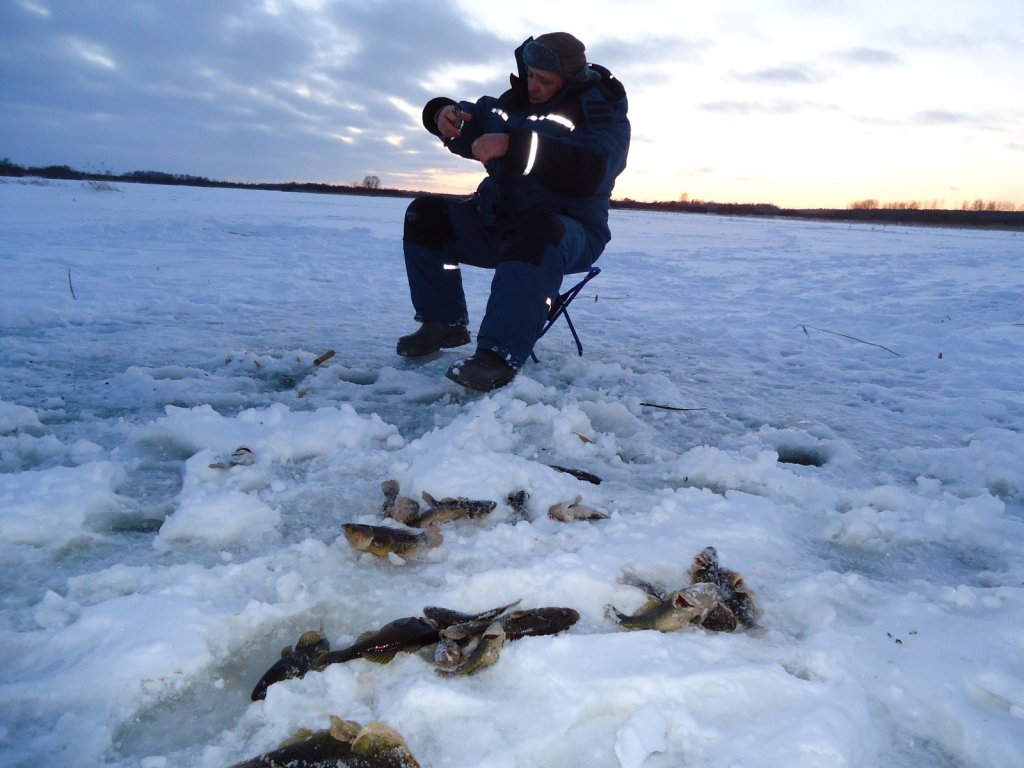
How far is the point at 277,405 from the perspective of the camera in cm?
254

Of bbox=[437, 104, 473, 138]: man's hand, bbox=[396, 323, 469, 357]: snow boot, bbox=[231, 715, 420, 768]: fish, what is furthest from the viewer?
bbox=[396, 323, 469, 357]: snow boot

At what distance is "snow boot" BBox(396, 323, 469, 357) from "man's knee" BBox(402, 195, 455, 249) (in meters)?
0.50

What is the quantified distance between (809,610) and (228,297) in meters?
4.90

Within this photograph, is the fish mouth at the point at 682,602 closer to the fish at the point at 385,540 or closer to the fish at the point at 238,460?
the fish at the point at 385,540

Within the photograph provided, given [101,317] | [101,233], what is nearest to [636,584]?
[101,317]

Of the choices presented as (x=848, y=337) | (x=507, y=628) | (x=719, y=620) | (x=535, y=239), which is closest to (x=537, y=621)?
(x=507, y=628)

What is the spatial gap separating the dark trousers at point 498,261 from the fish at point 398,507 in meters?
1.19

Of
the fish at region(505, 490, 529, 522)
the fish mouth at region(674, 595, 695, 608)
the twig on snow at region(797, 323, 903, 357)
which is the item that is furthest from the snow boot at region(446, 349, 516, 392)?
the twig on snow at region(797, 323, 903, 357)

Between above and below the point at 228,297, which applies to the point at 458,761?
below

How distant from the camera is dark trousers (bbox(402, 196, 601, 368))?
3.02m

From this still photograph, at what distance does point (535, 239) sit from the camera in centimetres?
307

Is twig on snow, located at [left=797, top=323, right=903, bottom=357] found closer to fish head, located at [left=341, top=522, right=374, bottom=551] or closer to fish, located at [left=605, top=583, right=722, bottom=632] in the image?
fish, located at [left=605, top=583, right=722, bottom=632]

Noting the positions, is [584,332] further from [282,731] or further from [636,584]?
[282,731]

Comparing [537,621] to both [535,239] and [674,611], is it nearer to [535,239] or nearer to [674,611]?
[674,611]
